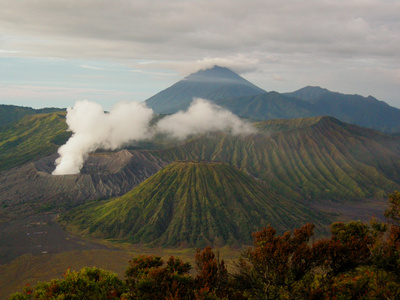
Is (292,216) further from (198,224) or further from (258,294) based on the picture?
(258,294)

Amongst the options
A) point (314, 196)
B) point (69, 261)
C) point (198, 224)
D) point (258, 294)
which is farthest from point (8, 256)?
point (314, 196)

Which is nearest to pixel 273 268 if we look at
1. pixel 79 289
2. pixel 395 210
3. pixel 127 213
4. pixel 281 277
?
pixel 281 277

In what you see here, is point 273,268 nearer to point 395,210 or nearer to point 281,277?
point 281,277

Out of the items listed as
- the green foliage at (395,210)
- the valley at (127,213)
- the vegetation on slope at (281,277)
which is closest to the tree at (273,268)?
the vegetation on slope at (281,277)

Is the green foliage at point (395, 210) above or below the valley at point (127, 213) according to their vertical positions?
above

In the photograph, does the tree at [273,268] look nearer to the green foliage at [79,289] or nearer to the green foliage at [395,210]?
the green foliage at [79,289]

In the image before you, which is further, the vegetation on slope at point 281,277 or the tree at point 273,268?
the tree at point 273,268
